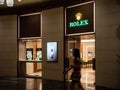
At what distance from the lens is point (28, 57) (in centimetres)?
1598

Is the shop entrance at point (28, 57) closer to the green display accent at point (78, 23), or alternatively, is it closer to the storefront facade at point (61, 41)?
the storefront facade at point (61, 41)

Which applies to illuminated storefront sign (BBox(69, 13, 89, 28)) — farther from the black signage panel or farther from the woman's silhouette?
the woman's silhouette

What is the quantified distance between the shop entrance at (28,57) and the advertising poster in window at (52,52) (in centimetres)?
151

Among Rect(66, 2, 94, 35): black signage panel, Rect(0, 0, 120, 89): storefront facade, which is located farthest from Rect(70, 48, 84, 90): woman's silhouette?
Rect(66, 2, 94, 35): black signage panel

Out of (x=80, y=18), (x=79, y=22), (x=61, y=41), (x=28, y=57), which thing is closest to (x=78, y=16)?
(x=80, y=18)

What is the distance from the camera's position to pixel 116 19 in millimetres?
10500

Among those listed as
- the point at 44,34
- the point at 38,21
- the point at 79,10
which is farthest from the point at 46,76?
the point at 79,10

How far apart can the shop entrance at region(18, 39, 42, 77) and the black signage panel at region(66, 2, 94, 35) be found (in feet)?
10.5

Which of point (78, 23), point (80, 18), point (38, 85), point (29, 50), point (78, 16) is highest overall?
point (78, 16)

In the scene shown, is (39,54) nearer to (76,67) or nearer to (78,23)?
(78,23)

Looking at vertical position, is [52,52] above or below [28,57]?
above

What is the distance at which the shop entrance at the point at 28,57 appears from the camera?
1550 cm

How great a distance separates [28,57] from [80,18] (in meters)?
5.21

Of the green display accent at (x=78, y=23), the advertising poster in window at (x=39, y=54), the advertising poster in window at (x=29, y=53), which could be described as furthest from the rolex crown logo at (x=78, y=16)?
the advertising poster in window at (x=29, y=53)
